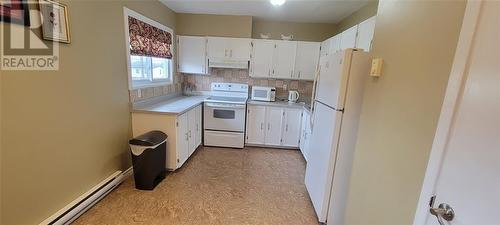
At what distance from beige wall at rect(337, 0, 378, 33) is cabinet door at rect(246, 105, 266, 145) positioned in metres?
1.96

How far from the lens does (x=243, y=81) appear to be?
433 cm

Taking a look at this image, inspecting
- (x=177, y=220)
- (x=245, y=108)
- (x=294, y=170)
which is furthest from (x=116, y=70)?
(x=294, y=170)

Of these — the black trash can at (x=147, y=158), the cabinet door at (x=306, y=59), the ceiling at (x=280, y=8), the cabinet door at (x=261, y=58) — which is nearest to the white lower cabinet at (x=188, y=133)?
the black trash can at (x=147, y=158)

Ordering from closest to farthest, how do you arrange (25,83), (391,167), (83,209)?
1. (391,167)
2. (25,83)
3. (83,209)

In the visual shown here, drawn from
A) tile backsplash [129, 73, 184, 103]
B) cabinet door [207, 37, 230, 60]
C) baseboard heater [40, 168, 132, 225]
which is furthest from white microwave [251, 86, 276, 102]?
baseboard heater [40, 168, 132, 225]

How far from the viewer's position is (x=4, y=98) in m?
1.35

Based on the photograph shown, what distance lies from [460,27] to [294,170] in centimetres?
263

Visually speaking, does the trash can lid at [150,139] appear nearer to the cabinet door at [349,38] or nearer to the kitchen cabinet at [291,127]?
the kitchen cabinet at [291,127]

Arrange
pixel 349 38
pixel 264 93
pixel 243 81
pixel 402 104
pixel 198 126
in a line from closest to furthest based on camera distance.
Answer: pixel 402 104 → pixel 349 38 → pixel 198 126 → pixel 264 93 → pixel 243 81

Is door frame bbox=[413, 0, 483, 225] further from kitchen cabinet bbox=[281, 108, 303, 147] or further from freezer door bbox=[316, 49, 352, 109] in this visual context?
kitchen cabinet bbox=[281, 108, 303, 147]

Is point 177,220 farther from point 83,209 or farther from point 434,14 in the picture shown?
point 434,14

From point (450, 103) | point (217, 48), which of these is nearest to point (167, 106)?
point (217, 48)

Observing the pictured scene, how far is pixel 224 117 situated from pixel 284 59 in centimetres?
153

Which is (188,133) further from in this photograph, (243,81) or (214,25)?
(214,25)
